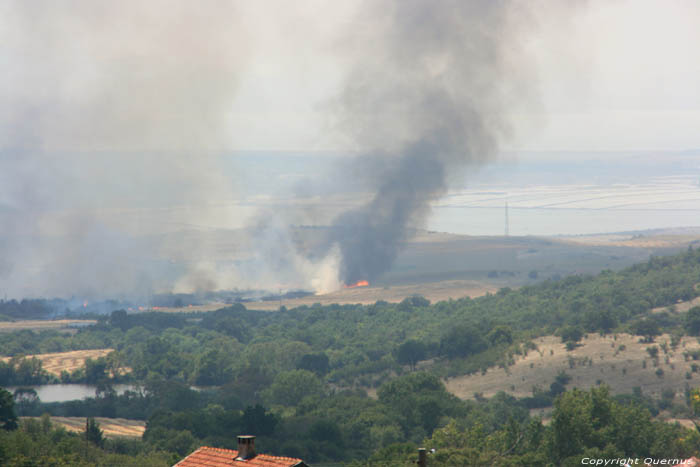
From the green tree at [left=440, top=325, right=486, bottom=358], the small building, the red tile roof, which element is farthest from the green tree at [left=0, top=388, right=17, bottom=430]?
the green tree at [left=440, top=325, right=486, bottom=358]

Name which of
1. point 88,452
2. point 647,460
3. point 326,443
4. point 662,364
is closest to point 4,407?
point 88,452

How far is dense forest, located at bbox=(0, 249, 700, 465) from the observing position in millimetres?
74562

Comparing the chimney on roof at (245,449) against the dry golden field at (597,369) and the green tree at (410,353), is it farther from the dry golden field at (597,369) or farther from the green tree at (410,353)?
the green tree at (410,353)

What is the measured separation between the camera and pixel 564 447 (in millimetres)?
73625

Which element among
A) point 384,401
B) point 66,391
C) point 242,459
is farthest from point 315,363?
point 242,459

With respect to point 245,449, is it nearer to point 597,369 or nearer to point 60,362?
point 597,369

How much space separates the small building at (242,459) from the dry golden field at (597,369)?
87714 mm

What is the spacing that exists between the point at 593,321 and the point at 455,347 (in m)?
24.8

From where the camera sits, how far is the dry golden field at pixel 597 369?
406 ft

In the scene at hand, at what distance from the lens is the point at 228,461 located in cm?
4078

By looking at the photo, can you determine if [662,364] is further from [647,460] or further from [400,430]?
[647,460]

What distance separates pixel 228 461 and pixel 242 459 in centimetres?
68

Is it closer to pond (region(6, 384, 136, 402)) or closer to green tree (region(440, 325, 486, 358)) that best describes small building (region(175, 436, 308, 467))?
pond (region(6, 384, 136, 402))

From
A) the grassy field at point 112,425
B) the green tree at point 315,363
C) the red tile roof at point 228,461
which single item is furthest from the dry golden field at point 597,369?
the red tile roof at point 228,461
